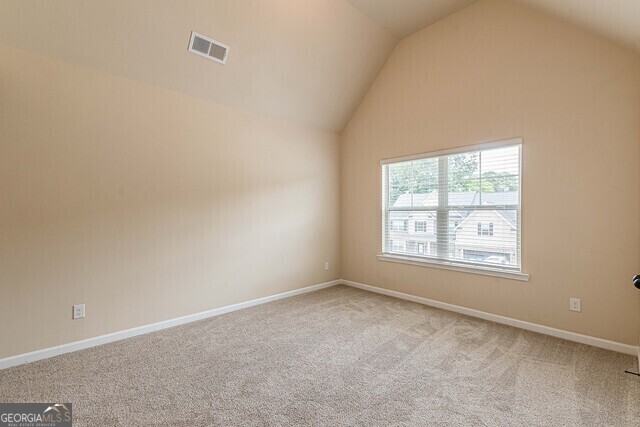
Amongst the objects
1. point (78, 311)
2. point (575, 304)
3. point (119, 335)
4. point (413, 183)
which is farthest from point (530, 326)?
point (78, 311)

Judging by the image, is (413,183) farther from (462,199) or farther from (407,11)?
(407,11)

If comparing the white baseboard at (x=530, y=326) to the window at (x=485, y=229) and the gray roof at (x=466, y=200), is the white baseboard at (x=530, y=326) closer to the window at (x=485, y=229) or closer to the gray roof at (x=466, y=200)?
the window at (x=485, y=229)

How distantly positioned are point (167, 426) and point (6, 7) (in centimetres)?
317

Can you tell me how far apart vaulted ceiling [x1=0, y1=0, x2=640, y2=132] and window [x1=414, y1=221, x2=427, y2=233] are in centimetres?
208

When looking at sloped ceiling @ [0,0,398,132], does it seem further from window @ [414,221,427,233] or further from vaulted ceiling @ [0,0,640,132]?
window @ [414,221,427,233]

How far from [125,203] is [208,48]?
1.79m

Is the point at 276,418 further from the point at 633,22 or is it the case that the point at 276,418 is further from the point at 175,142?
the point at 633,22

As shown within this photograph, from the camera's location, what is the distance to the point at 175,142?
3260 millimetres

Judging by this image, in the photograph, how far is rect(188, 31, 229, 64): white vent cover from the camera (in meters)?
2.94

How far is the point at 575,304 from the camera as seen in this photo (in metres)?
2.78

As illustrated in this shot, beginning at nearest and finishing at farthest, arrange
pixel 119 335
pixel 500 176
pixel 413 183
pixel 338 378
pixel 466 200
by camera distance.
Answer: pixel 338 378, pixel 119 335, pixel 500 176, pixel 466 200, pixel 413 183

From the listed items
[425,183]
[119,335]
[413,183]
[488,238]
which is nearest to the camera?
[119,335]

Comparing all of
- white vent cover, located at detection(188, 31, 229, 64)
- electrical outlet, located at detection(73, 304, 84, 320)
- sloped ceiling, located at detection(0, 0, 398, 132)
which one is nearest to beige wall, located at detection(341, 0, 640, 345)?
sloped ceiling, located at detection(0, 0, 398, 132)

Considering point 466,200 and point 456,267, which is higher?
point 466,200
